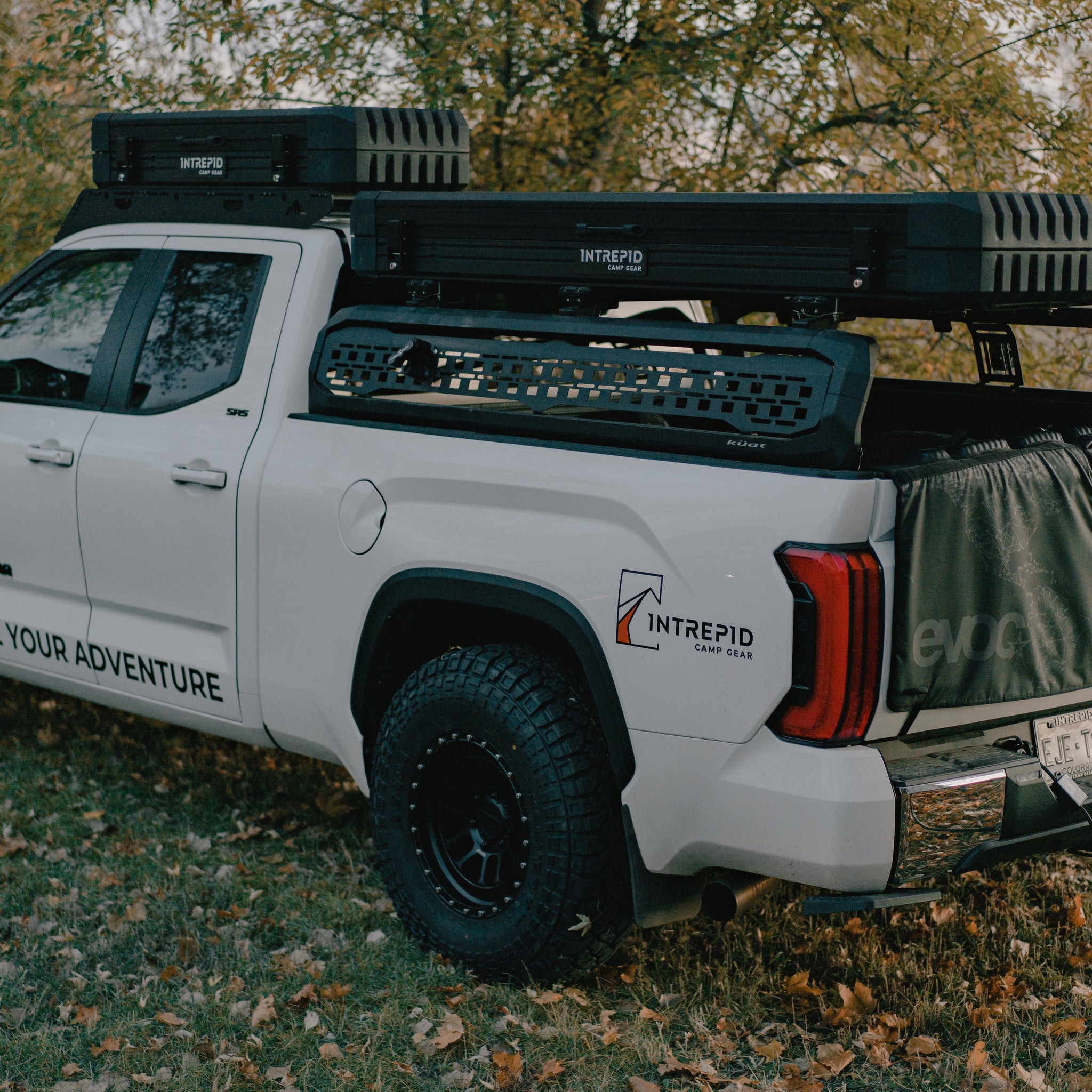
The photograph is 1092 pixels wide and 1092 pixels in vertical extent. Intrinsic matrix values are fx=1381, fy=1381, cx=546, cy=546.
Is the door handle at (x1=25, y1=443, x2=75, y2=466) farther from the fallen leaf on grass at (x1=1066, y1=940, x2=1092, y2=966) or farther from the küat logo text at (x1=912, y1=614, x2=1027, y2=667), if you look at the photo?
the fallen leaf on grass at (x1=1066, y1=940, x2=1092, y2=966)

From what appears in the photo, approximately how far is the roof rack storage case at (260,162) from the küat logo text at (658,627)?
6.05ft

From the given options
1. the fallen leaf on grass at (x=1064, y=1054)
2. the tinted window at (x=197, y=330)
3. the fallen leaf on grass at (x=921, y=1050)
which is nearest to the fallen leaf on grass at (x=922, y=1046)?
the fallen leaf on grass at (x=921, y=1050)

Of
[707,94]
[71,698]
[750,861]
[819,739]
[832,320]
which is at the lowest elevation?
[71,698]

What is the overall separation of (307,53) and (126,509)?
378 cm

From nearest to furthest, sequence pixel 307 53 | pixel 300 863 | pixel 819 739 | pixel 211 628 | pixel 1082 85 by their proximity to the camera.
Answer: pixel 819 739 < pixel 211 628 < pixel 300 863 < pixel 1082 85 < pixel 307 53

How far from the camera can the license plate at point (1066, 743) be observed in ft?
10.8

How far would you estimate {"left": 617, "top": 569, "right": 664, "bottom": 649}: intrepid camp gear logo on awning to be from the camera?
314 centimetres

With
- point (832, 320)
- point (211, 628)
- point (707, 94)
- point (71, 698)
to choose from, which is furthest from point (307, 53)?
point (832, 320)

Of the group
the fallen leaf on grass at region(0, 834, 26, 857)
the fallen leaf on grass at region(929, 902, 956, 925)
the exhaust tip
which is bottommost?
the fallen leaf on grass at region(0, 834, 26, 857)

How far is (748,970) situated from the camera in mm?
3777

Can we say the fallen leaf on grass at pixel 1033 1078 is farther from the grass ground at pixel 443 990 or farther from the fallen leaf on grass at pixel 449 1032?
the fallen leaf on grass at pixel 449 1032

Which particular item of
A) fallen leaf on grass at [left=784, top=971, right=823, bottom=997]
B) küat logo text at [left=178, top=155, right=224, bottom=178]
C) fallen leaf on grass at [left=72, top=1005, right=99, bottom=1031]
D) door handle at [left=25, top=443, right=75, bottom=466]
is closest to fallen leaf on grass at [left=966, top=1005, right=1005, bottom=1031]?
fallen leaf on grass at [left=784, top=971, right=823, bottom=997]

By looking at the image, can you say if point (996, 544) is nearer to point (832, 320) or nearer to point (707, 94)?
point (832, 320)

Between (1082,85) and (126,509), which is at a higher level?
(1082,85)
